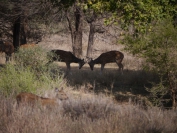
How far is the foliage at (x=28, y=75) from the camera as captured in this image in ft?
41.2

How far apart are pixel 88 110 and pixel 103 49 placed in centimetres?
2496

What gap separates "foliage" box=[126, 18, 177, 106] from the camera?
1196 centimetres

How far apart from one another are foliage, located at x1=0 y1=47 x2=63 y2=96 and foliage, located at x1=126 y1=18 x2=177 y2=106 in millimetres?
3186

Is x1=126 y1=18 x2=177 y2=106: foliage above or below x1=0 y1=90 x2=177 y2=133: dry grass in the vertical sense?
above

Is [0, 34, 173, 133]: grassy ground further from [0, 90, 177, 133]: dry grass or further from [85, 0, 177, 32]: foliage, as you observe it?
[85, 0, 177, 32]: foliage

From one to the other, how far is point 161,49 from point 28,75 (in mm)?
4346

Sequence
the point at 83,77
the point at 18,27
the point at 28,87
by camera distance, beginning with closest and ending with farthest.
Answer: the point at 28,87, the point at 83,77, the point at 18,27

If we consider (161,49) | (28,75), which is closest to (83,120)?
(161,49)

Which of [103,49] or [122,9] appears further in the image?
[103,49]

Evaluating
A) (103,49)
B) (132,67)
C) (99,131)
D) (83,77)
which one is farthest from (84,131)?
(103,49)

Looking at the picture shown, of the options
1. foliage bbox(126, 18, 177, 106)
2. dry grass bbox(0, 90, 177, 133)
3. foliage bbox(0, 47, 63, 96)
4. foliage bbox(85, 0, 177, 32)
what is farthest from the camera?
foliage bbox(0, 47, 63, 96)

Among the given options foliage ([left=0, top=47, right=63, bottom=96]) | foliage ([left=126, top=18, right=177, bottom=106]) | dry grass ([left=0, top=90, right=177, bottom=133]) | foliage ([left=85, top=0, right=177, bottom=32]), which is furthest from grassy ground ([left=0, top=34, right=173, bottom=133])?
foliage ([left=85, top=0, right=177, bottom=32])

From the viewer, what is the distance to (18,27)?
1112 inches

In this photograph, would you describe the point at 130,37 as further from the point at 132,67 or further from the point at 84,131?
the point at 132,67
